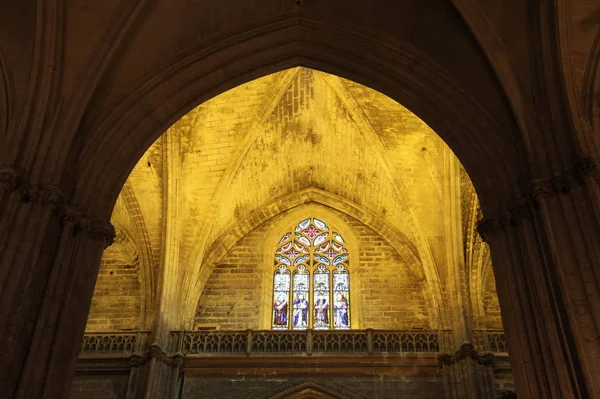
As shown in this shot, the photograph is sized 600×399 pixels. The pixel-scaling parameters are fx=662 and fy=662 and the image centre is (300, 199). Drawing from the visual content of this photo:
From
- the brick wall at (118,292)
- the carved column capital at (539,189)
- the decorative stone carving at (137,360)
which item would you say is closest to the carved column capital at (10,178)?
the carved column capital at (539,189)

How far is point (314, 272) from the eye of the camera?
16203mm

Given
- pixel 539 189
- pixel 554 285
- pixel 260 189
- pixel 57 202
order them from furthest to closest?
pixel 260 189 < pixel 57 202 < pixel 539 189 < pixel 554 285

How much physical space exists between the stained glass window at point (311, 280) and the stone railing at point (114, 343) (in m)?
3.01

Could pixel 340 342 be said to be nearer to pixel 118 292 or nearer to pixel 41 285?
pixel 118 292

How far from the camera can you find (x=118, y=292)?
15.8m

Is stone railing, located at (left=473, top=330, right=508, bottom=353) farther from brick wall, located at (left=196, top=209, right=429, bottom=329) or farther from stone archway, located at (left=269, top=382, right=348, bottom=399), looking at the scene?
stone archway, located at (left=269, top=382, right=348, bottom=399)

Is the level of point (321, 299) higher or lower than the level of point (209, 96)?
lower

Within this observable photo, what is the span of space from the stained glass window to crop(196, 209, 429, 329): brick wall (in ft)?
0.98

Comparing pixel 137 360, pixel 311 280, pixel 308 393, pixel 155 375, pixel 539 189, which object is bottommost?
pixel 308 393

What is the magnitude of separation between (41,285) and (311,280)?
9.12 metres

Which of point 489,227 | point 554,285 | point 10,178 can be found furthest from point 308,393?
point 10,178

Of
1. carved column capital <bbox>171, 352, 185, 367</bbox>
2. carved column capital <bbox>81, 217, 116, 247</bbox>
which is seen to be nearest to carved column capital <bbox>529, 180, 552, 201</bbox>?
carved column capital <bbox>81, 217, 116, 247</bbox>

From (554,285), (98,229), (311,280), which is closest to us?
(554,285)

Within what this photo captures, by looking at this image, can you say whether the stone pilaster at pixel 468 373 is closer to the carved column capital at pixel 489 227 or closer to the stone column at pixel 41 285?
the carved column capital at pixel 489 227
